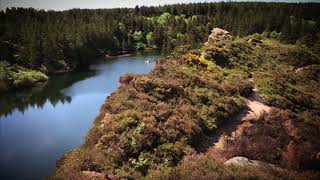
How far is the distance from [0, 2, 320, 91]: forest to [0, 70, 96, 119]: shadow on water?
2.40 meters

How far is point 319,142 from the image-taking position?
21.1 metres

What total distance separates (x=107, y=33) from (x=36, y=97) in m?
59.8

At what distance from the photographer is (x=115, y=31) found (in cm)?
12338

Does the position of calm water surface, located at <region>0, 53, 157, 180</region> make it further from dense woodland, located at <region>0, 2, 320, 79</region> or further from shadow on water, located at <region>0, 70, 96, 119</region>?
dense woodland, located at <region>0, 2, 320, 79</region>

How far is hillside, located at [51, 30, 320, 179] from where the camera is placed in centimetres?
1744

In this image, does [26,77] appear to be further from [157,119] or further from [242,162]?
[242,162]

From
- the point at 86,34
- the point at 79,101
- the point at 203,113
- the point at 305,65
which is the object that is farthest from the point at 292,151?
the point at 86,34

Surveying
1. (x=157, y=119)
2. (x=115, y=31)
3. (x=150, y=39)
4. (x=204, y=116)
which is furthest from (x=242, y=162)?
(x=150, y=39)

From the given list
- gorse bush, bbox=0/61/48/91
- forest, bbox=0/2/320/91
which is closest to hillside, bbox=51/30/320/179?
forest, bbox=0/2/320/91

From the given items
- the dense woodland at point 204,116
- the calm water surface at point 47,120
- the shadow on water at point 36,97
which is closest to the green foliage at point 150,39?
the calm water surface at point 47,120

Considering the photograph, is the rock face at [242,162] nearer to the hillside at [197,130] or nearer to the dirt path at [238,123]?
the hillside at [197,130]

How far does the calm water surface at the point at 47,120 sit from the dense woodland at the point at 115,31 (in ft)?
30.1

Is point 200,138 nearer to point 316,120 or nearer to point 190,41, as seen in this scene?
point 316,120

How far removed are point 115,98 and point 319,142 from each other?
14.1m
